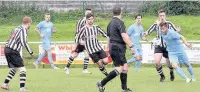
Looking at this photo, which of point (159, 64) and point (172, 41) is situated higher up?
point (172, 41)

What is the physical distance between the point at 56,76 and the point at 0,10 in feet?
46.3

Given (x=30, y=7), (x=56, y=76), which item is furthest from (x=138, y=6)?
(x=56, y=76)

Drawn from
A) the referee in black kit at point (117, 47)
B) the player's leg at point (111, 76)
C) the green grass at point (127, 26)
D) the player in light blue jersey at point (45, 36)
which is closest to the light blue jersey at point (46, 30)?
the player in light blue jersey at point (45, 36)

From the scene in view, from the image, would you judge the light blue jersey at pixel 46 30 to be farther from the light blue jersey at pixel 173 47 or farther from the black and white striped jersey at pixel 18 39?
the black and white striped jersey at pixel 18 39

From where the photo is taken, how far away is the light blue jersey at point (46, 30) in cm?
2416

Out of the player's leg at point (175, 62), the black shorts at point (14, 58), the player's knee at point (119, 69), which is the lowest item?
the player's leg at point (175, 62)

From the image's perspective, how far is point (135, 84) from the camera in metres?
16.8

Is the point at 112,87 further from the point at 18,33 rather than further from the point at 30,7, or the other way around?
the point at 30,7

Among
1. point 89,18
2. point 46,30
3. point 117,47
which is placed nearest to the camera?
point 117,47

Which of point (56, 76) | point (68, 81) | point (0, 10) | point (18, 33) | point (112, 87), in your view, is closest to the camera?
point (18, 33)

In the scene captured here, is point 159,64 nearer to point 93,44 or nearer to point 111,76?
point 93,44

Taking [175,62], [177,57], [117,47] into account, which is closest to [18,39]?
[117,47]

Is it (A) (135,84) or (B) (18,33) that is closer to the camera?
(B) (18,33)

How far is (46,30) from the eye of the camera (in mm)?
24266
